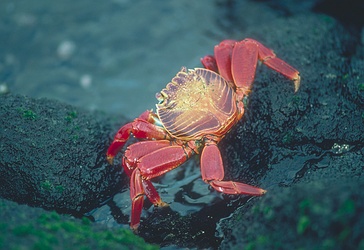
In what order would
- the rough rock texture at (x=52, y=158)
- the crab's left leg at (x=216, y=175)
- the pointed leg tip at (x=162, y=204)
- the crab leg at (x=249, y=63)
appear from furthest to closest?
1. the crab leg at (x=249, y=63)
2. the pointed leg tip at (x=162, y=204)
3. the rough rock texture at (x=52, y=158)
4. the crab's left leg at (x=216, y=175)

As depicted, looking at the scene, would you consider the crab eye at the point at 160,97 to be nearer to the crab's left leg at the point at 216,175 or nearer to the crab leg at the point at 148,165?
the crab leg at the point at 148,165

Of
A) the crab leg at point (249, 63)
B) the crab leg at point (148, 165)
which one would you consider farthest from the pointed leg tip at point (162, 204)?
the crab leg at point (249, 63)

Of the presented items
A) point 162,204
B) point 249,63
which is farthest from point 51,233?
point 249,63

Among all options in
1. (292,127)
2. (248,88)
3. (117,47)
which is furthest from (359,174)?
(117,47)

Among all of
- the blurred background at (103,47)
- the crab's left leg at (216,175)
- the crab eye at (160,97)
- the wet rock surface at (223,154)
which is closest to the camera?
the crab's left leg at (216,175)

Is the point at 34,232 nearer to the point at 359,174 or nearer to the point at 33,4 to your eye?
the point at 359,174

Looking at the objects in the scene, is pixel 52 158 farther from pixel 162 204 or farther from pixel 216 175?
pixel 216 175

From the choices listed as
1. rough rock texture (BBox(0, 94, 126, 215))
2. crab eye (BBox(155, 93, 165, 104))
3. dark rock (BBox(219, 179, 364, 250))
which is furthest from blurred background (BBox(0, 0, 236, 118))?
dark rock (BBox(219, 179, 364, 250))

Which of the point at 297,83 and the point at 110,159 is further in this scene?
the point at 110,159
